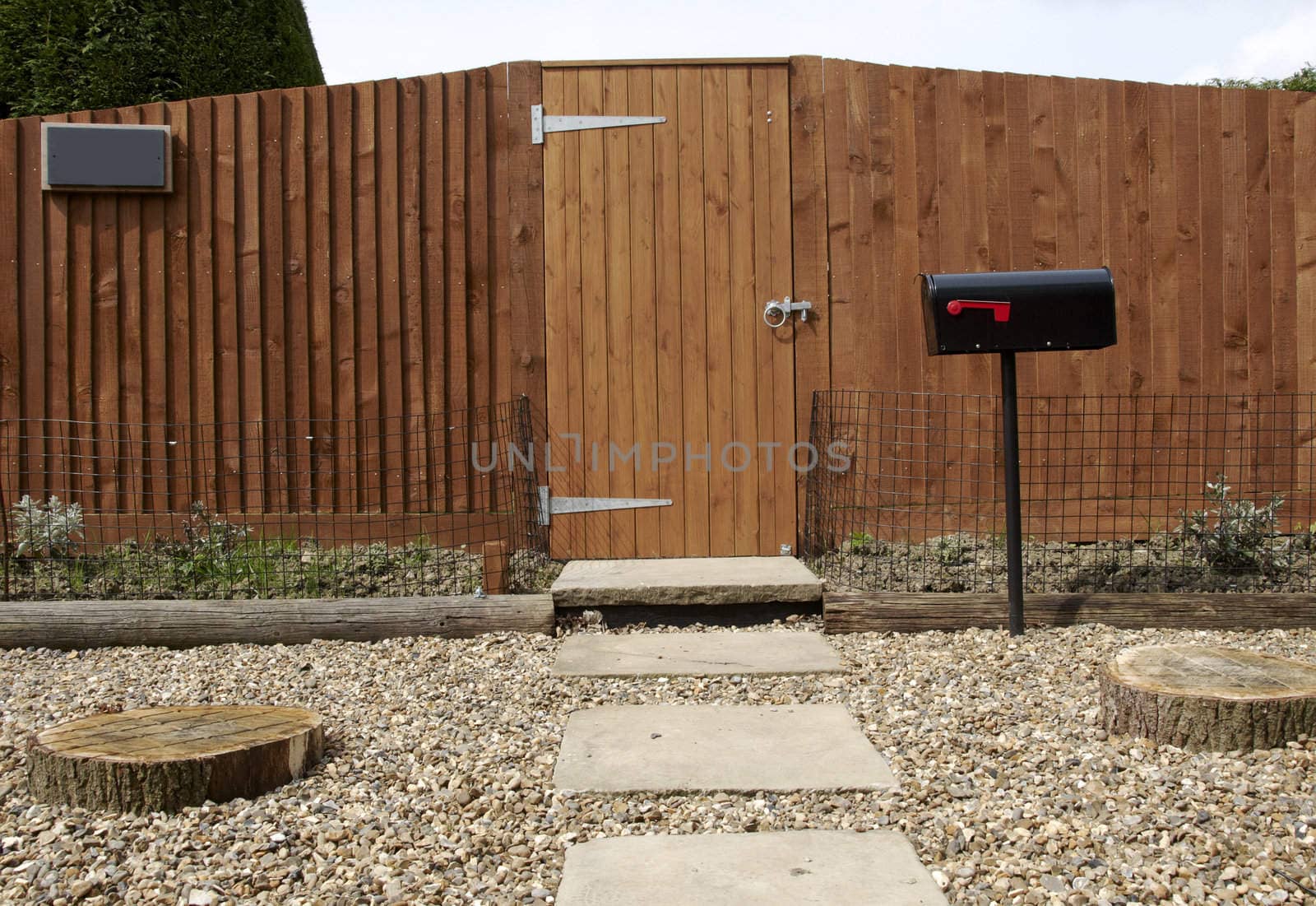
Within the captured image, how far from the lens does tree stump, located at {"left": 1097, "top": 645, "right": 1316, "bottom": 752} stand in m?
2.58

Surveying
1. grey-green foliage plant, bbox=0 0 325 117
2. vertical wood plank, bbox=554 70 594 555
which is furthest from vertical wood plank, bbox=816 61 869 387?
grey-green foliage plant, bbox=0 0 325 117

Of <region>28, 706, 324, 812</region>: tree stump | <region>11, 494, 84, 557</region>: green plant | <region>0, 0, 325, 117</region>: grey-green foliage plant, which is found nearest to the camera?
<region>28, 706, 324, 812</region>: tree stump

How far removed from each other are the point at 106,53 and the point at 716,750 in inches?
219

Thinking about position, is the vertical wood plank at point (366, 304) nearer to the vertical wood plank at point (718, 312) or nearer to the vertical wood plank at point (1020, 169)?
the vertical wood plank at point (718, 312)

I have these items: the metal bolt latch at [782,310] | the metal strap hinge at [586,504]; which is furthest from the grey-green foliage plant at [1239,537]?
the metal strap hinge at [586,504]

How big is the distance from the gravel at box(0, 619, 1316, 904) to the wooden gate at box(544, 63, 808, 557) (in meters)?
1.62

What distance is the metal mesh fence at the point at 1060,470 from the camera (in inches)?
195

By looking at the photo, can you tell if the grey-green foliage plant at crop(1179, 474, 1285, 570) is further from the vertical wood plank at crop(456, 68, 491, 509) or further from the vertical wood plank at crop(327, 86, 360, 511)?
the vertical wood plank at crop(327, 86, 360, 511)

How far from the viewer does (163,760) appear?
231cm

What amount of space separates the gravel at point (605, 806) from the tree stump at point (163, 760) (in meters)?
0.05

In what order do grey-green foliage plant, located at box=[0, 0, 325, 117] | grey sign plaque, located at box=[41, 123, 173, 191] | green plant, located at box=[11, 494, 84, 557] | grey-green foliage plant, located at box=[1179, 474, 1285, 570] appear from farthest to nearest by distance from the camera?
grey-green foliage plant, located at box=[0, 0, 325, 117], grey sign plaque, located at box=[41, 123, 173, 191], green plant, located at box=[11, 494, 84, 557], grey-green foliage plant, located at box=[1179, 474, 1285, 570]

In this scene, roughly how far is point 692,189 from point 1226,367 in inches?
109

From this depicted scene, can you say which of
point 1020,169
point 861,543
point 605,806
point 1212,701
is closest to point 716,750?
point 605,806

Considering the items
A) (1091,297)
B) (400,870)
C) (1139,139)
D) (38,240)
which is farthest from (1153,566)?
(38,240)
